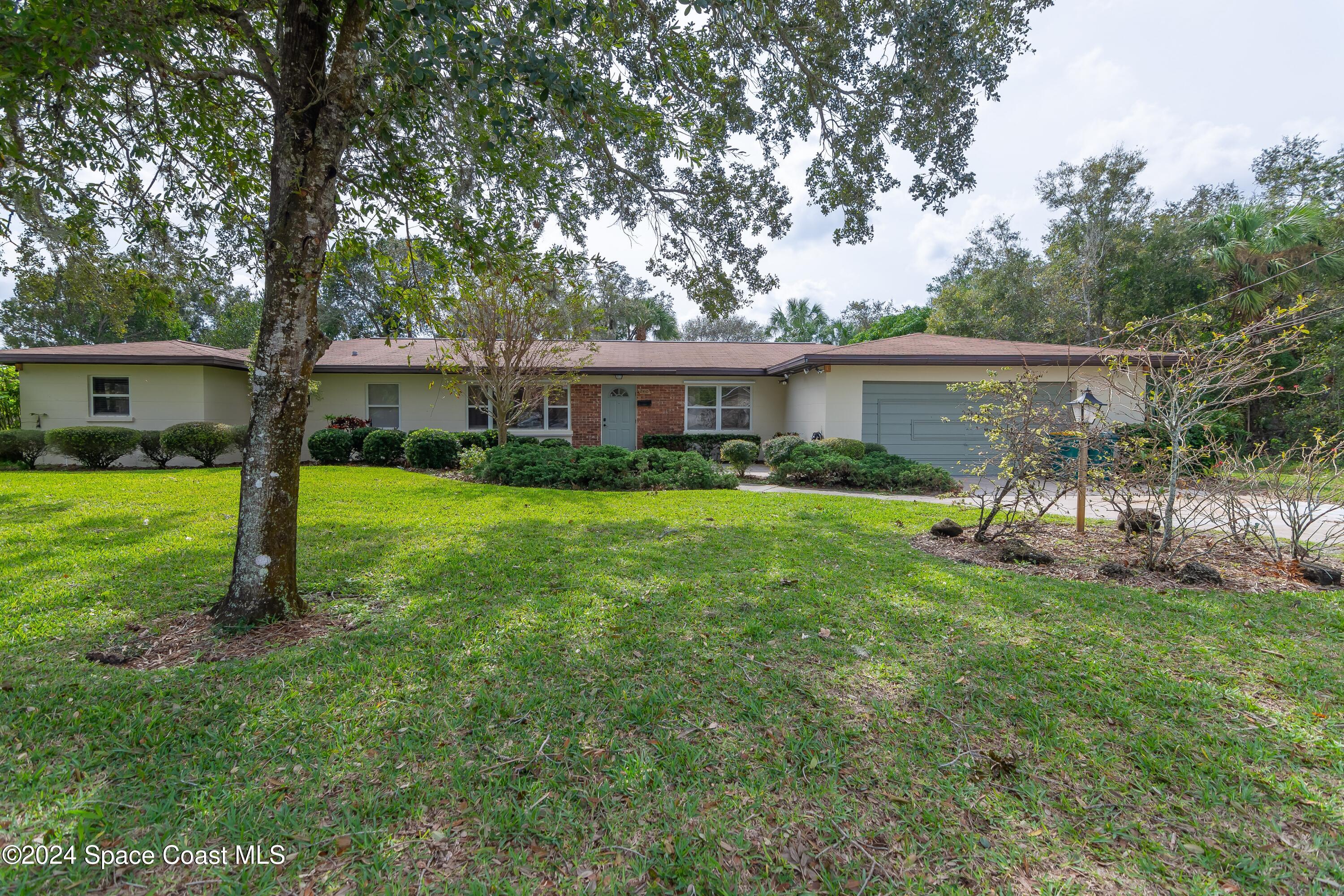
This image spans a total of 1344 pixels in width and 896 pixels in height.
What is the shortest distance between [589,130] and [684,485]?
21.9 feet

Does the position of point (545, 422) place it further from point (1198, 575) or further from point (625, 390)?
point (1198, 575)

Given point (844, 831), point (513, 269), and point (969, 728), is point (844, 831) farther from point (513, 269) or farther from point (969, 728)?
point (513, 269)

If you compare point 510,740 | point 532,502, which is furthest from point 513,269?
point 510,740

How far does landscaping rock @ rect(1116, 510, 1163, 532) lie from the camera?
561 centimetres

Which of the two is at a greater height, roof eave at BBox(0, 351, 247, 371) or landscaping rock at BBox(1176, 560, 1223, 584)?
roof eave at BBox(0, 351, 247, 371)

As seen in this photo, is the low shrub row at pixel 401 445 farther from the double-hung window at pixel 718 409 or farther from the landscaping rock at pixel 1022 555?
the landscaping rock at pixel 1022 555

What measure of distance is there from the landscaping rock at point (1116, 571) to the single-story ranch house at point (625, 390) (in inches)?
271

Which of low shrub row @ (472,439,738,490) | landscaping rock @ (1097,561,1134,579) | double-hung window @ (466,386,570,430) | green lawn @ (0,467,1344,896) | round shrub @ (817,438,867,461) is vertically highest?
double-hung window @ (466,386,570,430)

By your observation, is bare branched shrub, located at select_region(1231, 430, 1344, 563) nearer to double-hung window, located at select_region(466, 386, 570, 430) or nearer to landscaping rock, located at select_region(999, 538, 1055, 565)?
landscaping rock, located at select_region(999, 538, 1055, 565)

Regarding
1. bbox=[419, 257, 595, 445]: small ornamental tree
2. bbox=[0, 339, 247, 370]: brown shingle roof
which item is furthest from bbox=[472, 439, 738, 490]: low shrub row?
bbox=[0, 339, 247, 370]: brown shingle roof

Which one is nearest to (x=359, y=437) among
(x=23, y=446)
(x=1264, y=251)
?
(x=23, y=446)

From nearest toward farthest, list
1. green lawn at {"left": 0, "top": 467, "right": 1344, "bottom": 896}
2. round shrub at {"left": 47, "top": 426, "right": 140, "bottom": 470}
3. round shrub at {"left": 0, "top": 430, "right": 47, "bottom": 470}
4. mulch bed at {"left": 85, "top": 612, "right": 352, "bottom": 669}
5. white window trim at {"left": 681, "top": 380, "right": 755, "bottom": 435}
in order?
green lawn at {"left": 0, "top": 467, "right": 1344, "bottom": 896}
mulch bed at {"left": 85, "top": 612, "right": 352, "bottom": 669}
round shrub at {"left": 47, "top": 426, "right": 140, "bottom": 470}
round shrub at {"left": 0, "top": 430, "right": 47, "bottom": 470}
white window trim at {"left": 681, "top": 380, "right": 755, "bottom": 435}

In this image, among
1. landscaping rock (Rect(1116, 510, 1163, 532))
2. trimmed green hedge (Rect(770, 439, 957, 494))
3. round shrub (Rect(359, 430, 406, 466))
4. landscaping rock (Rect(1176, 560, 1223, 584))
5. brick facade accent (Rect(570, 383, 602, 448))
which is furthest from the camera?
brick facade accent (Rect(570, 383, 602, 448))

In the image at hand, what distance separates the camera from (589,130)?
17.6 ft
